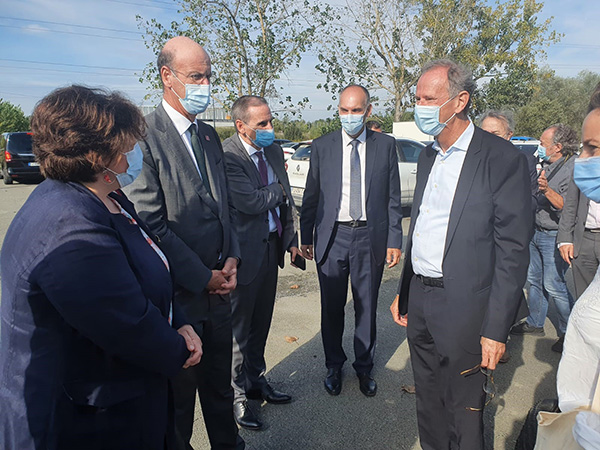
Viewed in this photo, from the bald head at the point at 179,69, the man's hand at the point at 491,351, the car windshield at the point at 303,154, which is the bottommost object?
the man's hand at the point at 491,351

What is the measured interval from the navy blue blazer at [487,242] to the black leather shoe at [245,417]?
5.02 ft

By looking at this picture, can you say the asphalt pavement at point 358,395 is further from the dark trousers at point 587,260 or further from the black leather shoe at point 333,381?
the dark trousers at point 587,260

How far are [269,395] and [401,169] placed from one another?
25.2 ft

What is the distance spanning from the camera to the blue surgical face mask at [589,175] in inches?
64.8

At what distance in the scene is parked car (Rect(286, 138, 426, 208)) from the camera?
966 cm

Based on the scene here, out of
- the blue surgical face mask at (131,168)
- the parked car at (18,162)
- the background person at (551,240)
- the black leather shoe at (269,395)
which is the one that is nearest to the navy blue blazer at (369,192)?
the black leather shoe at (269,395)

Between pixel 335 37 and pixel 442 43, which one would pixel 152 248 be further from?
pixel 442 43

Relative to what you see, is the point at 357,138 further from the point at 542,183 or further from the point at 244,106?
the point at 542,183

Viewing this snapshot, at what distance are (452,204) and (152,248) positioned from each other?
1.44 metres

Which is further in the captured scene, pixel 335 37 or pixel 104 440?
pixel 335 37

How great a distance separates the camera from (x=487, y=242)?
2.08m

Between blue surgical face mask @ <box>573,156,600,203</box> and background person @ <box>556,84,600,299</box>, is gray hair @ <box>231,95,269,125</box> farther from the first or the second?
background person @ <box>556,84,600,299</box>

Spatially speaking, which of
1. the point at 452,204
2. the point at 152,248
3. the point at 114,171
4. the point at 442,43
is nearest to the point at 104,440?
the point at 152,248

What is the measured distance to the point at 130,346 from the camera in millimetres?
1367
